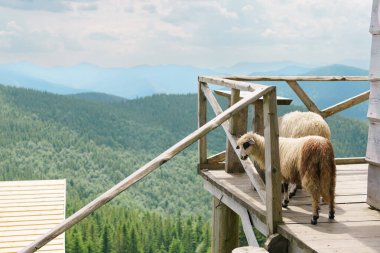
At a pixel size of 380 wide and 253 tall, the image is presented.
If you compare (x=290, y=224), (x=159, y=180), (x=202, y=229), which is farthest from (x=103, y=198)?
(x=159, y=180)

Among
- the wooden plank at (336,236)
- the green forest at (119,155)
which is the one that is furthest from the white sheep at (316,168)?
the green forest at (119,155)

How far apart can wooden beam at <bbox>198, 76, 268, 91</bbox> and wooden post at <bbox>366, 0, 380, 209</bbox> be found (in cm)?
124

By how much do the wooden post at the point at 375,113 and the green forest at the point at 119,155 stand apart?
4047cm

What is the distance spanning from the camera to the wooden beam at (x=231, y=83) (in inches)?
208

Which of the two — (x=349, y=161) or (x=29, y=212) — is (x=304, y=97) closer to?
(x=349, y=161)

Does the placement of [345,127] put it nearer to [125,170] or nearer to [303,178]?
[125,170]

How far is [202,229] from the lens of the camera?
52438 mm

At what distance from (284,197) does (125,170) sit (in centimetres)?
10640

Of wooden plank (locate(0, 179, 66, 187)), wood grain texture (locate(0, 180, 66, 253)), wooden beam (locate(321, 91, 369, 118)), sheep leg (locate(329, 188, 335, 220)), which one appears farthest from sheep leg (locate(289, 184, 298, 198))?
wooden plank (locate(0, 179, 66, 187))

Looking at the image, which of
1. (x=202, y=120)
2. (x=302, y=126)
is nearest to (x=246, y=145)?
(x=302, y=126)

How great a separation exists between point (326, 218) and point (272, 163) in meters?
A: 0.83

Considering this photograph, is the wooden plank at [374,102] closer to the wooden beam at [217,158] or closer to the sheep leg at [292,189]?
the sheep leg at [292,189]

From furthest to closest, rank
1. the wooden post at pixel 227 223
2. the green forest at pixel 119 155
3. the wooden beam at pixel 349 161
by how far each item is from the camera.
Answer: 1. the green forest at pixel 119 155
2. the wooden beam at pixel 349 161
3. the wooden post at pixel 227 223

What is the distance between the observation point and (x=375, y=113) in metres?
5.62
